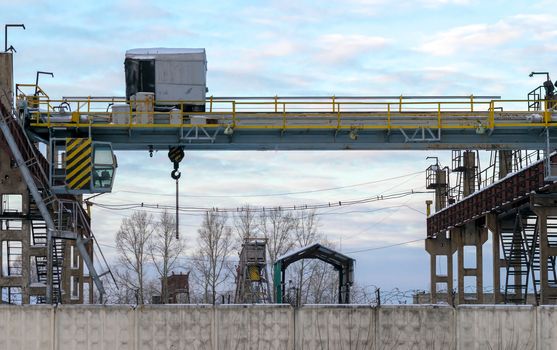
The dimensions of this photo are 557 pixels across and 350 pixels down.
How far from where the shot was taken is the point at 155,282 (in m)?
85.1

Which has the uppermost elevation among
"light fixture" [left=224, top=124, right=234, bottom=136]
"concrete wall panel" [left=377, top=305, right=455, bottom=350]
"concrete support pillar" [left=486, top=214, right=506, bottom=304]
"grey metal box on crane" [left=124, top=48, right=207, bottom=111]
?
"grey metal box on crane" [left=124, top=48, right=207, bottom=111]

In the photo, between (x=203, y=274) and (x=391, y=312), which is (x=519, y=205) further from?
(x=203, y=274)

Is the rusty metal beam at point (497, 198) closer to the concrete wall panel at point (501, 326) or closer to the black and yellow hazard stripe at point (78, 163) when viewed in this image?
the concrete wall panel at point (501, 326)

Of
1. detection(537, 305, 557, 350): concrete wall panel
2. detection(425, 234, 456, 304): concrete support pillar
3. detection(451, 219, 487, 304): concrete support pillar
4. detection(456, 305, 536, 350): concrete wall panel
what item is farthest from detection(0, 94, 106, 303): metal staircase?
detection(425, 234, 456, 304): concrete support pillar

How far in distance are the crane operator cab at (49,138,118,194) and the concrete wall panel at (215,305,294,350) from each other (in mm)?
12038

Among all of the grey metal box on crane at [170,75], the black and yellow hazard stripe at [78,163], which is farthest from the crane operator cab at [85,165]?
the grey metal box on crane at [170,75]

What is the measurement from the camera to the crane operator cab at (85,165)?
109 ft

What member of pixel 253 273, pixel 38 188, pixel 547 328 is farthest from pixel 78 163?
pixel 253 273

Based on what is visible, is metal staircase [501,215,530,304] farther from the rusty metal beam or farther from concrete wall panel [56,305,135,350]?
concrete wall panel [56,305,135,350]

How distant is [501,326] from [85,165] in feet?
55.0

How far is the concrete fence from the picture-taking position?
23031mm

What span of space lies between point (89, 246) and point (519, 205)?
23.5 metres

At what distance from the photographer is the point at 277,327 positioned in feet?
75.8

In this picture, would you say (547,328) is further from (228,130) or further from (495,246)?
(495,246)
